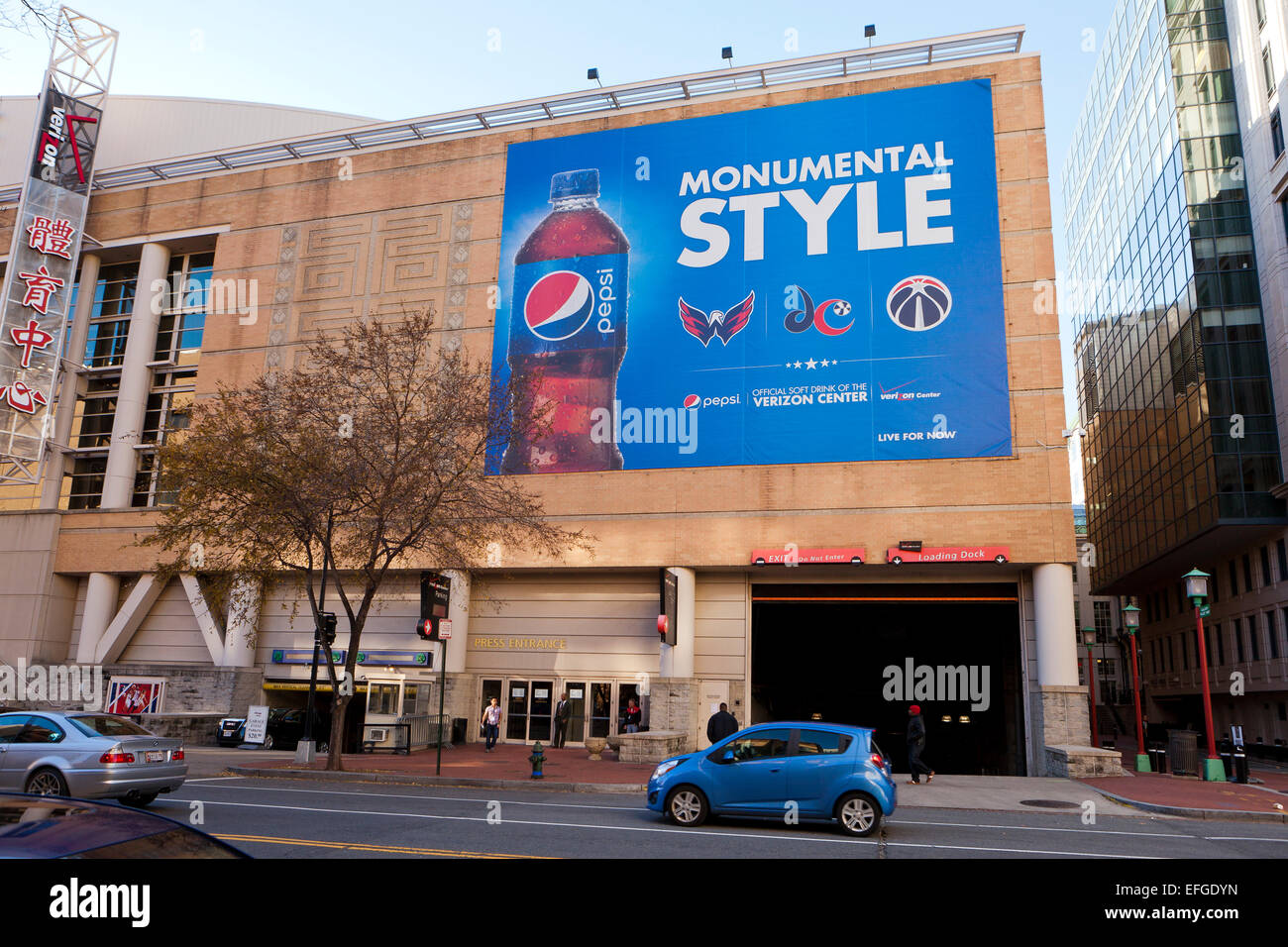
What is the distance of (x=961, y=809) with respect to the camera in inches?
658

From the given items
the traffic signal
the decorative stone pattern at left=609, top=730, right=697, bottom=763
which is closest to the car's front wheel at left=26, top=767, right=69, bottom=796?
the traffic signal

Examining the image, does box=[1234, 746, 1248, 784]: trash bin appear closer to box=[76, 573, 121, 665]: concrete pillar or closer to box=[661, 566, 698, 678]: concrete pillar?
box=[661, 566, 698, 678]: concrete pillar

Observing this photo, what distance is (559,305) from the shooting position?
32281 millimetres

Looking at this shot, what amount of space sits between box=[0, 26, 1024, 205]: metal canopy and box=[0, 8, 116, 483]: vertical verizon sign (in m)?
1.83

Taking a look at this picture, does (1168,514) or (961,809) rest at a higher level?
(1168,514)

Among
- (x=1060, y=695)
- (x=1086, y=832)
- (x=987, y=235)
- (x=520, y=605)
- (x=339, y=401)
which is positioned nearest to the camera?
(x=1086, y=832)

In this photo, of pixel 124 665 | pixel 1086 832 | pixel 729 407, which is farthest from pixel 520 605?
pixel 1086 832

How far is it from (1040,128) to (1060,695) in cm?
1737

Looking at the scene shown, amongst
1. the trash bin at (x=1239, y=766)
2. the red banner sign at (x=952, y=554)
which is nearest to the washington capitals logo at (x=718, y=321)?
the red banner sign at (x=952, y=554)

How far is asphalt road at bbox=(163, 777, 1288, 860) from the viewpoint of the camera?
10.8m

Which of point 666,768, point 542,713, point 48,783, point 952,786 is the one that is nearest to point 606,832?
point 666,768
